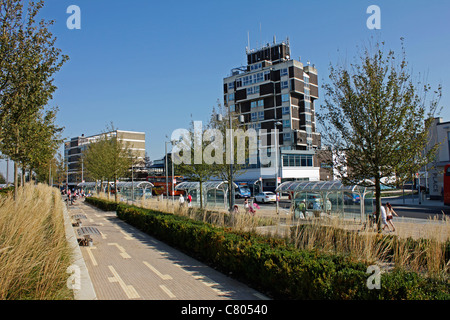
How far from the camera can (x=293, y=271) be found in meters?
5.91

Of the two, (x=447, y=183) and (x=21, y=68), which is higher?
(x=21, y=68)

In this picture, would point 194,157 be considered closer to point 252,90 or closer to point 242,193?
point 242,193

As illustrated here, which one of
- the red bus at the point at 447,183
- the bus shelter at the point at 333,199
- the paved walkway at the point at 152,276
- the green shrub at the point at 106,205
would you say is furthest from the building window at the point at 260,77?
the paved walkway at the point at 152,276

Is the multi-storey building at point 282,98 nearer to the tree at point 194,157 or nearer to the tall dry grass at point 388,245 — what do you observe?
the tree at point 194,157

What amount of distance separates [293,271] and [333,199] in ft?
48.5

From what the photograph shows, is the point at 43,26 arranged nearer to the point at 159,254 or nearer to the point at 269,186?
the point at 159,254

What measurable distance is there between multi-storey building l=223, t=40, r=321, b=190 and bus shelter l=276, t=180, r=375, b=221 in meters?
35.4

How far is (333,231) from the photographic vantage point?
28.1 ft

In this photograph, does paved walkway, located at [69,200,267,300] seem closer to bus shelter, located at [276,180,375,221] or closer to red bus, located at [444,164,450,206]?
bus shelter, located at [276,180,375,221]

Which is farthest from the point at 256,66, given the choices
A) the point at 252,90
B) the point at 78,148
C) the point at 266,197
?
the point at 78,148

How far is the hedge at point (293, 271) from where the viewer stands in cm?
457

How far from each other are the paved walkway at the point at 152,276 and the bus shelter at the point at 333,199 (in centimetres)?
899
